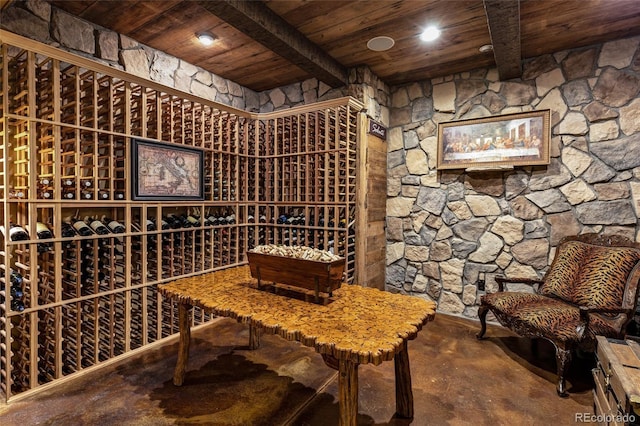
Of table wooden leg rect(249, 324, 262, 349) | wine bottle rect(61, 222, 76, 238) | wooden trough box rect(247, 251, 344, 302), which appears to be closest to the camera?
wooden trough box rect(247, 251, 344, 302)

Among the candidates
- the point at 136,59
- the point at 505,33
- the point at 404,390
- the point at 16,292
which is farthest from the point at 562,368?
the point at 136,59

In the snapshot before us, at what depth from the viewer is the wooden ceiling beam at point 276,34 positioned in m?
2.16

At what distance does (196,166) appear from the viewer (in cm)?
310

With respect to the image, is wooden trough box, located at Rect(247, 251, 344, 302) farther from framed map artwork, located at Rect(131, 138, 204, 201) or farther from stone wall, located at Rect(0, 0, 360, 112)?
stone wall, located at Rect(0, 0, 360, 112)

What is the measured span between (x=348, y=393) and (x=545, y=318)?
177cm

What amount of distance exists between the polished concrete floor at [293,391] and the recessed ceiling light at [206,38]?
271 cm

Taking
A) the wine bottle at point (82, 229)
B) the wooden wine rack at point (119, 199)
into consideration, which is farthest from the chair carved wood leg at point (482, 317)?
the wine bottle at point (82, 229)

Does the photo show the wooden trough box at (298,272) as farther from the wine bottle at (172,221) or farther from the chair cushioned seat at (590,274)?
the chair cushioned seat at (590,274)

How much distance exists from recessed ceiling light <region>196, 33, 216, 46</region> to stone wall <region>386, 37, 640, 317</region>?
2.17m

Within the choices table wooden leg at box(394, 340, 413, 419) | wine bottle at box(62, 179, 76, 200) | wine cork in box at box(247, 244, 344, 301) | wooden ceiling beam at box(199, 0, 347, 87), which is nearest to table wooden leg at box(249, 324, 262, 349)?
wine cork in box at box(247, 244, 344, 301)

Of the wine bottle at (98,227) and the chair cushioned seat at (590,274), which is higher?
the wine bottle at (98,227)

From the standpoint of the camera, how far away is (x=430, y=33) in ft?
8.98

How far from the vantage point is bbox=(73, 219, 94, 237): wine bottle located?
2.34 metres

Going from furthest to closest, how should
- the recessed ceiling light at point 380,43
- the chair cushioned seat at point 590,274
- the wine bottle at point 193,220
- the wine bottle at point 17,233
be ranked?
the wine bottle at point 193,220, the recessed ceiling light at point 380,43, the chair cushioned seat at point 590,274, the wine bottle at point 17,233
